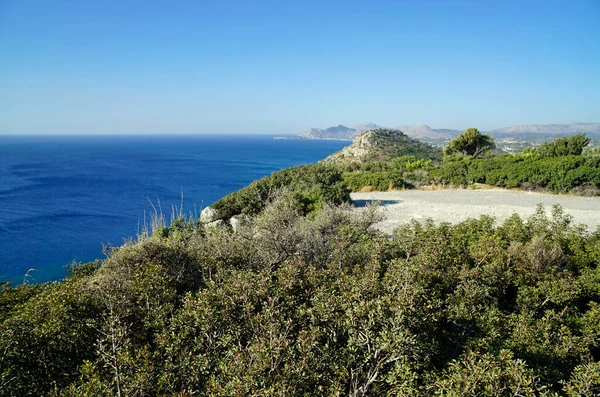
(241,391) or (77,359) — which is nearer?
(241,391)

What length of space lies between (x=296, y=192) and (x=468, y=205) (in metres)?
8.12

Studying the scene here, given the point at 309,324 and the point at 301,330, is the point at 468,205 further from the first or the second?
the point at 301,330

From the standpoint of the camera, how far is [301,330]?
377 cm

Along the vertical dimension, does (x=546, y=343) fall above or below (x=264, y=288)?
below

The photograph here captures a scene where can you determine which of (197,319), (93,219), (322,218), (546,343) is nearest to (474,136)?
(322,218)

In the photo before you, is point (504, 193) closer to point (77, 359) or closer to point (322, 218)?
point (322, 218)

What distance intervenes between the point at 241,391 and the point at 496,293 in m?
5.62

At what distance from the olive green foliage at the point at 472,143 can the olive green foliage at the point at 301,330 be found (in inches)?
1173

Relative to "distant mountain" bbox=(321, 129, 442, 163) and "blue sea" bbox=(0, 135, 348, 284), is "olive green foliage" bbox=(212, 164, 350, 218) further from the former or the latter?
"distant mountain" bbox=(321, 129, 442, 163)

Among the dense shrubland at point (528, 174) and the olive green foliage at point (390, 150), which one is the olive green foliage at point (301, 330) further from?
the olive green foliage at point (390, 150)

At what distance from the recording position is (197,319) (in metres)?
3.98

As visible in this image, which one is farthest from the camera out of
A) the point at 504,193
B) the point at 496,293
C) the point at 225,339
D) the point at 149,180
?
the point at 149,180

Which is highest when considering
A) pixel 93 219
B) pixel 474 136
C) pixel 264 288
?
pixel 474 136

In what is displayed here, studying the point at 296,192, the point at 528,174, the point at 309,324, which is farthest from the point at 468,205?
the point at 309,324
